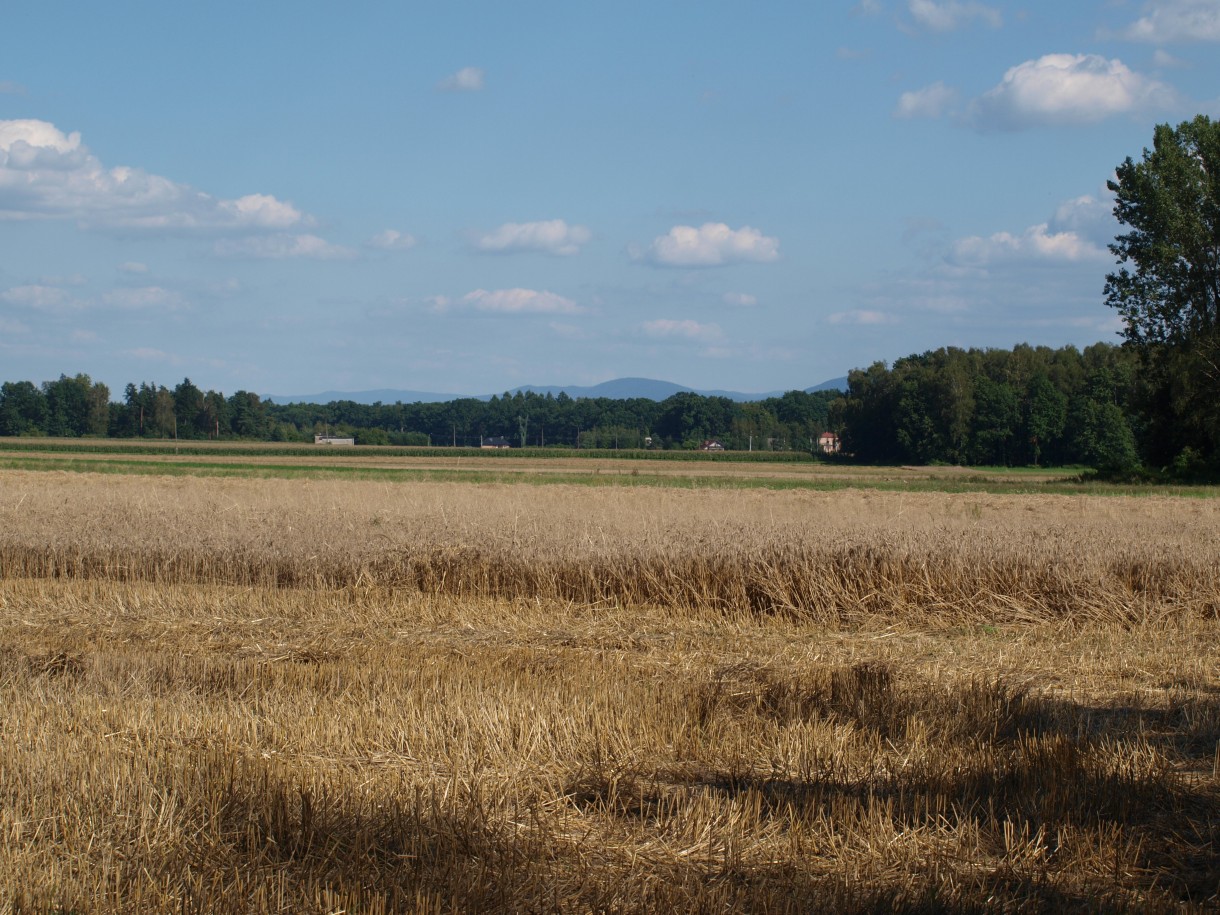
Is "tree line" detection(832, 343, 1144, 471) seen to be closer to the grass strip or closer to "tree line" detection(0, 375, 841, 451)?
"tree line" detection(0, 375, 841, 451)

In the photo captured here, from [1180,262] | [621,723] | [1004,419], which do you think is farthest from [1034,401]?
Answer: [621,723]

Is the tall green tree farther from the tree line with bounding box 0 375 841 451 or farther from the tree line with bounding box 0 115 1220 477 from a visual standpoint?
the tree line with bounding box 0 375 841 451

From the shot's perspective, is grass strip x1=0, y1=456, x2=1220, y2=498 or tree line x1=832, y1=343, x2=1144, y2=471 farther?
tree line x1=832, y1=343, x2=1144, y2=471

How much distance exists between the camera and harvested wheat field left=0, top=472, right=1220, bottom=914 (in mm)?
5148

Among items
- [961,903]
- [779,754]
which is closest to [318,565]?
[779,754]

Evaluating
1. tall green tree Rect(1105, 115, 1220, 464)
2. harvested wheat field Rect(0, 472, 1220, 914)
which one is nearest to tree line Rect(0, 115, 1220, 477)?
tall green tree Rect(1105, 115, 1220, 464)

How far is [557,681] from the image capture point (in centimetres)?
905

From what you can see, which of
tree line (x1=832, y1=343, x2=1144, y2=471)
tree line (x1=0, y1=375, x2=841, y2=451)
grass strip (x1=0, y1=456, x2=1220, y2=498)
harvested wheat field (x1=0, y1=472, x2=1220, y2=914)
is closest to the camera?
harvested wheat field (x1=0, y1=472, x2=1220, y2=914)

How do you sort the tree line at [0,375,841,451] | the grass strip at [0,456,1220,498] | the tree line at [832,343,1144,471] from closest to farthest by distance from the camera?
the grass strip at [0,456,1220,498] < the tree line at [832,343,1144,471] < the tree line at [0,375,841,451]

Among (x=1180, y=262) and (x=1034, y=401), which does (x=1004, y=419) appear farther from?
(x=1180, y=262)

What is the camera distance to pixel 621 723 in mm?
7559

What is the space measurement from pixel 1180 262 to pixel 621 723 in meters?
53.5

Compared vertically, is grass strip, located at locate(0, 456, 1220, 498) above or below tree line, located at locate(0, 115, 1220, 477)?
below

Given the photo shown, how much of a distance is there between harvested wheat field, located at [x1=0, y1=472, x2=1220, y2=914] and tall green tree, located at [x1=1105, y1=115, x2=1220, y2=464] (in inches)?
1589
